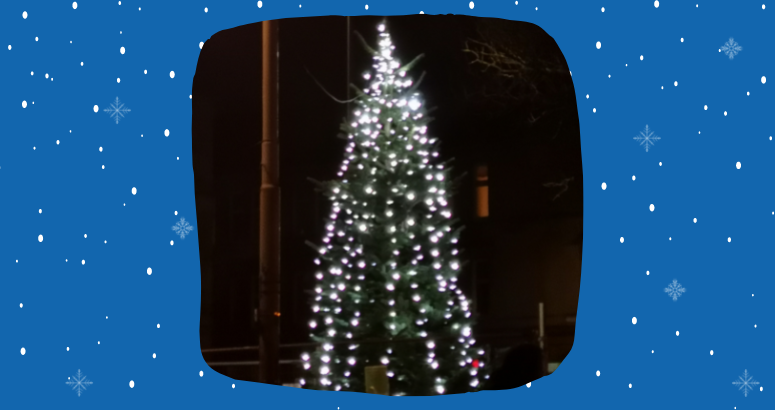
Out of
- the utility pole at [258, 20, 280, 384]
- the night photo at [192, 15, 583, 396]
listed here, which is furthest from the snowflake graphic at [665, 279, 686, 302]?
the utility pole at [258, 20, 280, 384]

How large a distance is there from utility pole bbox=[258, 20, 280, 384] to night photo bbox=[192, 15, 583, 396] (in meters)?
0.01

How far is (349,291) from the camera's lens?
4.97 metres

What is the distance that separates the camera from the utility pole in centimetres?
516

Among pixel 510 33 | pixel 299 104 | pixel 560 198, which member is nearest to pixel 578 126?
pixel 560 198

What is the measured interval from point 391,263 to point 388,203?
0.47 m

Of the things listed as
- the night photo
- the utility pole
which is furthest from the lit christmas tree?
the utility pole

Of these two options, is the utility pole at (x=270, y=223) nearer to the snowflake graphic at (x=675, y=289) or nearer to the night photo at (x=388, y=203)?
the night photo at (x=388, y=203)

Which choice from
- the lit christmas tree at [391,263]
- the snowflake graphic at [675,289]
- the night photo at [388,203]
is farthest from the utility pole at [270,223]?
the snowflake graphic at [675,289]

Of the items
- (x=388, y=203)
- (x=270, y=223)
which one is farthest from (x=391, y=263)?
(x=270, y=223)

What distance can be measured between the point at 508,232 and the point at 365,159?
1.29 m

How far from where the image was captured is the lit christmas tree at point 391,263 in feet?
16.1

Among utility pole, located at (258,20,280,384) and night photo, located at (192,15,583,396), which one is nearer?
night photo, located at (192,15,583,396)

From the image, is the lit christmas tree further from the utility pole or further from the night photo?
the utility pole

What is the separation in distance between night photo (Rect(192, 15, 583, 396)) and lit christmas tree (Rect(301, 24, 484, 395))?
1 cm
